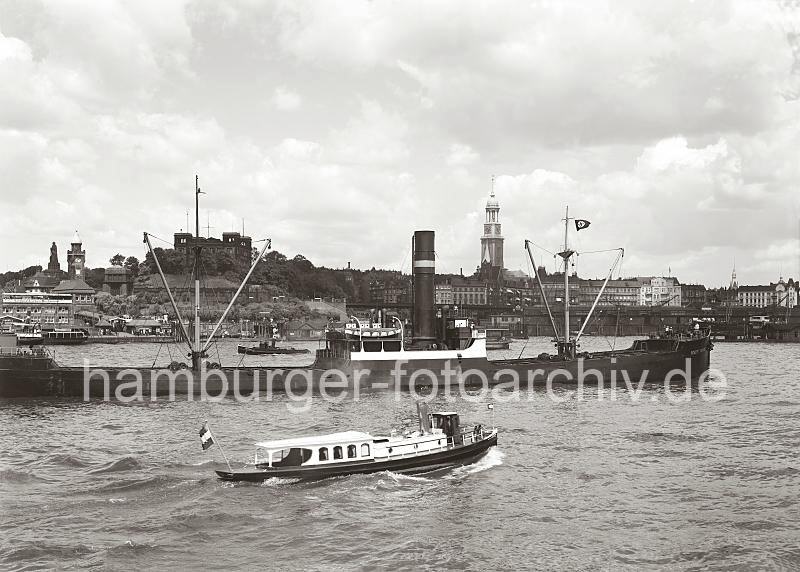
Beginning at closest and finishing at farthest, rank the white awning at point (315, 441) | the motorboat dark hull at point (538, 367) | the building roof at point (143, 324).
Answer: the white awning at point (315, 441) → the motorboat dark hull at point (538, 367) → the building roof at point (143, 324)

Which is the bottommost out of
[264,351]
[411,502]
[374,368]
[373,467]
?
[411,502]

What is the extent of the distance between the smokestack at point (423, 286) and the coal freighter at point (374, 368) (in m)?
0.08

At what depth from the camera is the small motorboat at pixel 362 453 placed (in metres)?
30.0

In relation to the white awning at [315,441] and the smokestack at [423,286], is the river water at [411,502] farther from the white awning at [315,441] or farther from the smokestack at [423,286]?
the smokestack at [423,286]

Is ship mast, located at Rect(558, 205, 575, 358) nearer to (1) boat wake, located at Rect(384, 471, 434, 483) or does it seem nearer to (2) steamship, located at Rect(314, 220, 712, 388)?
(2) steamship, located at Rect(314, 220, 712, 388)

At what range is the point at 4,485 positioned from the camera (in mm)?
30484

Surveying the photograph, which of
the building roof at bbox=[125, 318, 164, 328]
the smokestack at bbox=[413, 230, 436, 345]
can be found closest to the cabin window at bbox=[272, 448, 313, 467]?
the smokestack at bbox=[413, 230, 436, 345]

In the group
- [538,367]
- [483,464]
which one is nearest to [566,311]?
[538,367]

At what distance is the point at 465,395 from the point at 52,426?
26.8 m

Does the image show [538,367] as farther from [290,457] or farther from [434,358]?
[290,457]

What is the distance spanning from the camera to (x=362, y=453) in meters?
31.1

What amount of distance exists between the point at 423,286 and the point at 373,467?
107 feet

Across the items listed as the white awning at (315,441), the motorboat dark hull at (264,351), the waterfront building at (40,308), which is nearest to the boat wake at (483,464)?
the white awning at (315,441)

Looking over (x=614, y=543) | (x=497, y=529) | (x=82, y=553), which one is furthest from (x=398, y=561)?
(x=82, y=553)
